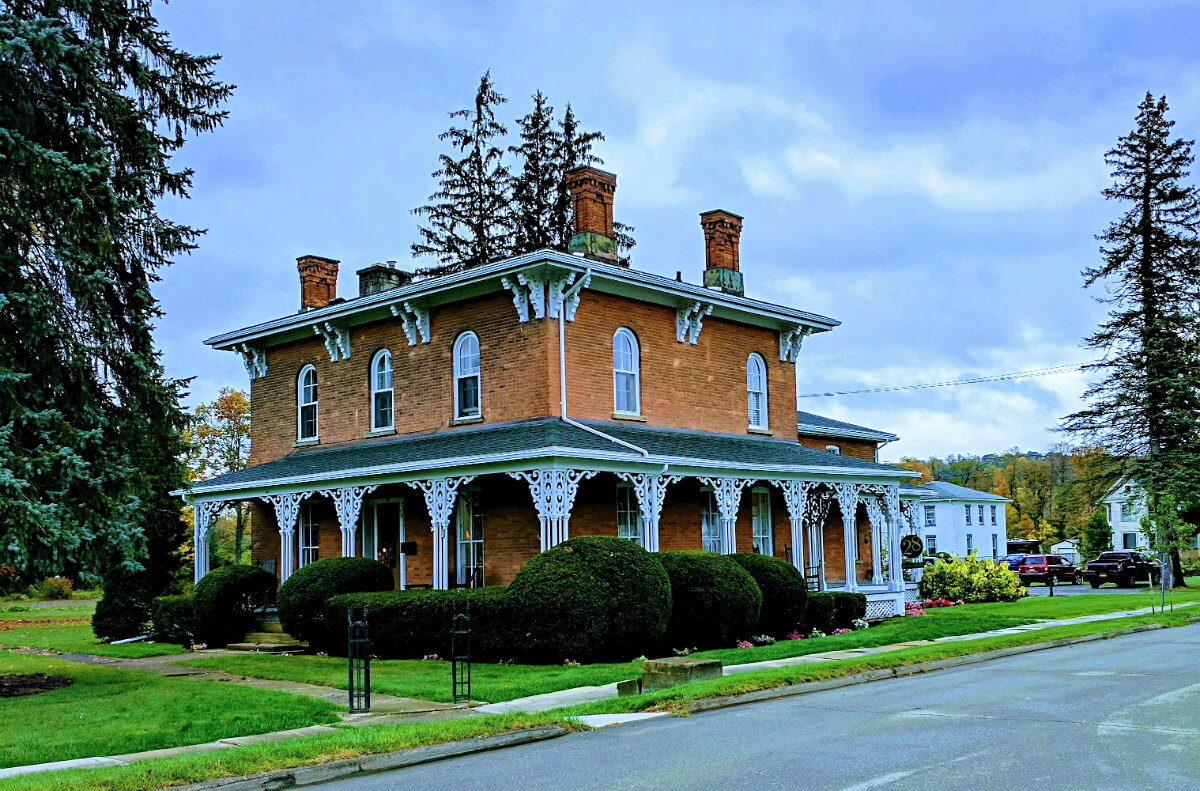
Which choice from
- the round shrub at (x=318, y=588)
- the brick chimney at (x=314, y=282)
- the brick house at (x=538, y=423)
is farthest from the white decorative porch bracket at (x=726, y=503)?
the brick chimney at (x=314, y=282)

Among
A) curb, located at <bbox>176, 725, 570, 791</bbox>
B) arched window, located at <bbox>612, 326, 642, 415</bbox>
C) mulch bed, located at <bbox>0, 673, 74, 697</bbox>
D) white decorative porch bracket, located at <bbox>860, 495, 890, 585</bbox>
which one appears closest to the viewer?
curb, located at <bbox>176, 725, 570, 791</bbox>

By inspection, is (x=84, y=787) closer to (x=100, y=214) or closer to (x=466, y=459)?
(x=100, y=214)

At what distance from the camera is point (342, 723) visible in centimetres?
1230

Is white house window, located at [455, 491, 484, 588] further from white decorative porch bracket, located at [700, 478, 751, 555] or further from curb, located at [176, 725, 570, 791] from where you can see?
curb, located at [176, 725, 570, 791]

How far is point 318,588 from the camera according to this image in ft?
69.2

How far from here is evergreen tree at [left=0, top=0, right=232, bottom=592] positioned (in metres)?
14.2

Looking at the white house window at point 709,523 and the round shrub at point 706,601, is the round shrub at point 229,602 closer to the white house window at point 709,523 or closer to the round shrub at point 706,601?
the white house window at point 709,523

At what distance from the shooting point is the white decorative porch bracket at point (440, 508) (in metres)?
21.5

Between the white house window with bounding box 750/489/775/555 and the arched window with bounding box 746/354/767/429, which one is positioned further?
the arched window with bounding box 746/354/767/429

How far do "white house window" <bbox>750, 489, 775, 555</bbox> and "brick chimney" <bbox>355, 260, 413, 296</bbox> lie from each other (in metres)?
10.9

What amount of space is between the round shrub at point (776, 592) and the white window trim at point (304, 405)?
12.3 m

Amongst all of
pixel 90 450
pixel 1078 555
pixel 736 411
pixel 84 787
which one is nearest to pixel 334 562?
pixel 90 450

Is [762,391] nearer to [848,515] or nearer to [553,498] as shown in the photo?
[848,515]

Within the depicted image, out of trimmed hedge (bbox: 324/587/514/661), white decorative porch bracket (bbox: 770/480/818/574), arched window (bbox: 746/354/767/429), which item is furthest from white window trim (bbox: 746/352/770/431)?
trimmed hedge (bbox: 324/587/514/661)
